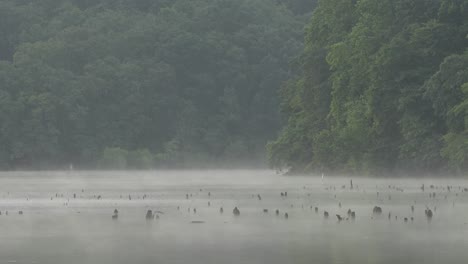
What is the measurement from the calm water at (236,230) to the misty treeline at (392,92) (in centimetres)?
1275

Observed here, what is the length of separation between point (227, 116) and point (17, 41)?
23.4m

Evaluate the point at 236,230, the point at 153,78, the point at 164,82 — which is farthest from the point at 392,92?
the point at 164,82

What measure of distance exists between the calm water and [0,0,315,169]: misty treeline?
2804 inches

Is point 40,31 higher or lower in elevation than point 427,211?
higher

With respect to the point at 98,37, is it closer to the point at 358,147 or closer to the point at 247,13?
the point at 247,13

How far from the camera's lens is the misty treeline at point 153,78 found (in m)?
119

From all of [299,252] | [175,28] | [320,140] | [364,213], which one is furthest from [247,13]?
[299,252]

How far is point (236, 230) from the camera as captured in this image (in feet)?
101

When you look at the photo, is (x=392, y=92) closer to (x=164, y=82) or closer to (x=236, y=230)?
(x=236, y=230)

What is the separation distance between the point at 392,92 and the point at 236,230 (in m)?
36.2

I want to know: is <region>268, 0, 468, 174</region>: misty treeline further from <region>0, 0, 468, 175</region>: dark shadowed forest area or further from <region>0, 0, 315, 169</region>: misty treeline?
<region>0, 0, 315, 169</region>: misty treeline

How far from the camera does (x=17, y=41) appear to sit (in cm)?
13362

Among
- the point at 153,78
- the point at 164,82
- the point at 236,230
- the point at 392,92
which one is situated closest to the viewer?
the point at 236,230

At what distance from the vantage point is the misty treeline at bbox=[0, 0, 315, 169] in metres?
119
